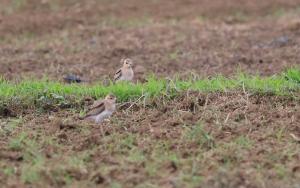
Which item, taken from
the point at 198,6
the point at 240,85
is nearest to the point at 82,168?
the point at 240,85

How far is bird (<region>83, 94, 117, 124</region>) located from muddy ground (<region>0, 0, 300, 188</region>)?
101 millimetres

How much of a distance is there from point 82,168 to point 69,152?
1.87 ft

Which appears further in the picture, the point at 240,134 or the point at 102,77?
the point at 102,77

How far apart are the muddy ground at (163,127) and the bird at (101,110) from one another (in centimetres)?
10

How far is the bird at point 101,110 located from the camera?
8389 millimetres

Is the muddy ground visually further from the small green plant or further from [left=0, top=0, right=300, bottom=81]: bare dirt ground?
the small green plant

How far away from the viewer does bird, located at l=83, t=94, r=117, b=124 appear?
8.39 meters

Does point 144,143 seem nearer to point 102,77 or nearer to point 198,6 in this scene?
point 102,77

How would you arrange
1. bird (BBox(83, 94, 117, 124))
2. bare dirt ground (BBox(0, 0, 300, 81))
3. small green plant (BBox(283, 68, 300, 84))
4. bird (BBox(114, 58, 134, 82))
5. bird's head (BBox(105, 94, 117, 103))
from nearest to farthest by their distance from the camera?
bird (BBox(83, 94, 117, 124)) → bird's head (BBox(105, 94, 117, 103)) → small green plant (BBox(283, 68, 300, 84)) → bird (BBox(114, 58, 134, 82)) → bare dirt ground (BBox(0, 0, 300, 81))

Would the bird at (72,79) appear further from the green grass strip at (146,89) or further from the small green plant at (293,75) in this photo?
the small green plant at (293,75)

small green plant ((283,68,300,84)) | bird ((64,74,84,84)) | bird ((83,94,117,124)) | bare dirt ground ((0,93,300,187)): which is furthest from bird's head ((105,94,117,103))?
bird ((64,74,84,84))

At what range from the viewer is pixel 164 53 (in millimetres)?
13961

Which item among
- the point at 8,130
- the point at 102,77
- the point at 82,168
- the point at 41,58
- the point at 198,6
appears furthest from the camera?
the point at 198,6

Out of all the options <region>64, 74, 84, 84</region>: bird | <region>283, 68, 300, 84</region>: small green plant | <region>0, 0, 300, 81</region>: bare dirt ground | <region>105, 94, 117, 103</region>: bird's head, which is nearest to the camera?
<region>105, 94, 117, 103</region>: bird's head
